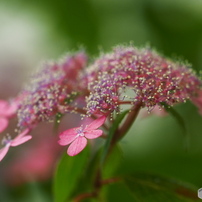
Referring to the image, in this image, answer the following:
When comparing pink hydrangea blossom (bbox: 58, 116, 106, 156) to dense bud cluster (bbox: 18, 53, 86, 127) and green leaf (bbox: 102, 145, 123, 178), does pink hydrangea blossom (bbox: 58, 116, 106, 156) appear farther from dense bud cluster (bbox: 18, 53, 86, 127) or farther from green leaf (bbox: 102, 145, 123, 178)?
green leaf (bbox: 102, 145, 123, 178)

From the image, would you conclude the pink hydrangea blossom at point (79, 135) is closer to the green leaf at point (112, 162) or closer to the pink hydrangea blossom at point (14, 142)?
the pink hydrangea blossom at point (14, 142)

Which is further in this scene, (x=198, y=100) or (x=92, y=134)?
(x=198, y=100)

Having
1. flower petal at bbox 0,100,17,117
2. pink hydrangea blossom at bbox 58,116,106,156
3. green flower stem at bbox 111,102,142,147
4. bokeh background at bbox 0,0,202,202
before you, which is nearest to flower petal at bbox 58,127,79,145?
pink hydrangea blossom at bbox 58,116,106,156

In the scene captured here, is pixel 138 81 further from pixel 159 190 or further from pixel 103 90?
pixel 159 190

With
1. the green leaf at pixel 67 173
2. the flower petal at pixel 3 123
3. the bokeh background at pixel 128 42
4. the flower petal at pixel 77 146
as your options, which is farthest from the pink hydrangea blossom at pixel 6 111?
the bokeh background at pixel 128 42

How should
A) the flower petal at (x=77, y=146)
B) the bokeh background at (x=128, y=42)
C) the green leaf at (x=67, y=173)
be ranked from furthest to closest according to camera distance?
the bokeh background at (x=128, y=42) < the green leaf at (x=67, y=173) < the flower petal at (x=77, y=146)

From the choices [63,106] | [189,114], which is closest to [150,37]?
[189,114]

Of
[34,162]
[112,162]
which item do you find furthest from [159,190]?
[34,162]
